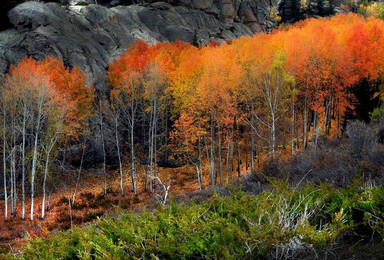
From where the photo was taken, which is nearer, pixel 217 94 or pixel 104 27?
pixel 217 94

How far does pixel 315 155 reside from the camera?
1451cm

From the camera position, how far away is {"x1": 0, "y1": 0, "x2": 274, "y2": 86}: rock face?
3459 centimetres

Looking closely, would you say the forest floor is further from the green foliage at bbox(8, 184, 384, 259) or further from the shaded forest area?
the green foliage at bbox(8, 184, 384, 259)

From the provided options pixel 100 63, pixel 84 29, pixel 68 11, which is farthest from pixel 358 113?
pixel 68 11

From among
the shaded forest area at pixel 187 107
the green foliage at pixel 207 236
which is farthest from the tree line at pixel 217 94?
the green foliage at pixel 207 236

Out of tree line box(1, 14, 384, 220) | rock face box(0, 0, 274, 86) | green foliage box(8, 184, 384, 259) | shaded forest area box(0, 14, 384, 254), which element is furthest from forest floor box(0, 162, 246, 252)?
rock face box(0, 0, 274, 86)

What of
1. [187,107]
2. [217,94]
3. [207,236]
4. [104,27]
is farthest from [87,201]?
[104,27]

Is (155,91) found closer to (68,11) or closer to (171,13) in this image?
(68,11)

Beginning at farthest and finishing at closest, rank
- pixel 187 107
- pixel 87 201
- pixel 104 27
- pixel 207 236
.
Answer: pixel 104 27
pixel 187 107
pixel 87 201
pixel 207 236

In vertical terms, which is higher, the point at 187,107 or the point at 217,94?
the point at 217,94

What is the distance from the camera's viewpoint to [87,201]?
23938 mm

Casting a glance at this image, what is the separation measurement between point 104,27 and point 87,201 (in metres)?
31.7

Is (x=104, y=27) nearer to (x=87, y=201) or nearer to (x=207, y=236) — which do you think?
(x=87, y=201)

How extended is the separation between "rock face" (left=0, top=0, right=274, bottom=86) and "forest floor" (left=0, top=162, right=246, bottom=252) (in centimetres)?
1298
